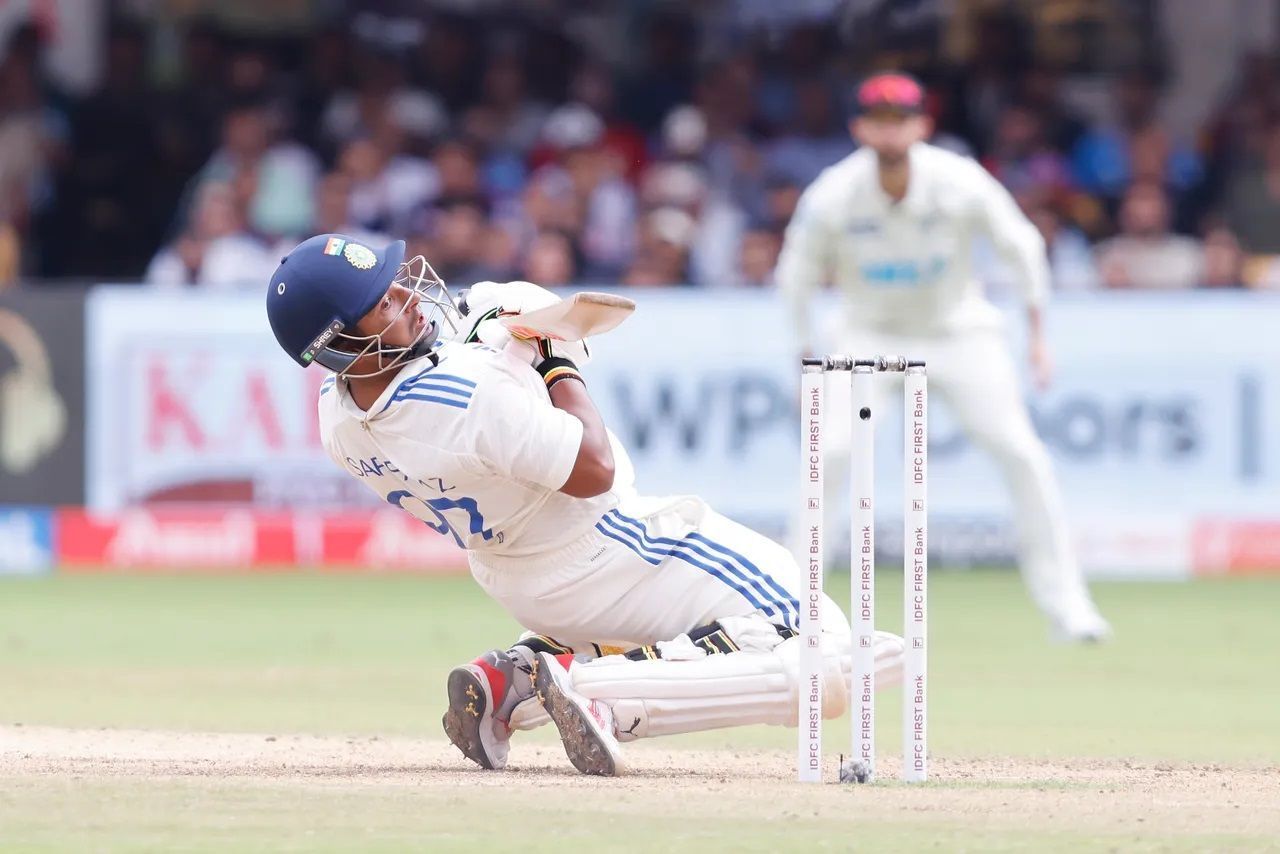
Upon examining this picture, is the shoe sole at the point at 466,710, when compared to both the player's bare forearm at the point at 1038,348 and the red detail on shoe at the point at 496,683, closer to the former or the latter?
the red detail on shoe at the point at 496,683

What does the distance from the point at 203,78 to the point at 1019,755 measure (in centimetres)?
984

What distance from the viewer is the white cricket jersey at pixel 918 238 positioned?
8156mm

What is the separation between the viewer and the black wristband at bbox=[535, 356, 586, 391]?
4.79 m

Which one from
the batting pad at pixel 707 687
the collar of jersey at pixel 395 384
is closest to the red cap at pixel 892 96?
the batting pad at pixel 707 687

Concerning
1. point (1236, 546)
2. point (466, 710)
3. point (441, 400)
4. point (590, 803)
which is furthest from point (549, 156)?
point (590, 803)

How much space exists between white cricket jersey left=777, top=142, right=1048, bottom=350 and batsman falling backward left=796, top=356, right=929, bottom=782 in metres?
3.65

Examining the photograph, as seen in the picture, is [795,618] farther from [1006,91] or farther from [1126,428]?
[1006,91]

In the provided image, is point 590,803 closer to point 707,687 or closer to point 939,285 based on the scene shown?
point 707,687

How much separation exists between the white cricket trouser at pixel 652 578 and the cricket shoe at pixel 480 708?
0.17 metres

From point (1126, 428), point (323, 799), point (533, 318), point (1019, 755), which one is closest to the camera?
point (323, 799)

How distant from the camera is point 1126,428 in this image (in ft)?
36.3

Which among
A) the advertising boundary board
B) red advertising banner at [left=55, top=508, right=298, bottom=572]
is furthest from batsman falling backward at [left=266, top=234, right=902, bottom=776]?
red advertising banner at [left=55, top=508, right=298, bottom=572]

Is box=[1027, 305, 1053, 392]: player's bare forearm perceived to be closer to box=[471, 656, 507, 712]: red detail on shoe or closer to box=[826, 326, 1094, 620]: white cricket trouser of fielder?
box=[826, 326, 1094, 620]: white cricket trouser of fielder

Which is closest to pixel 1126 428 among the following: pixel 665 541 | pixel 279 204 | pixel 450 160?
pixel 450 160
